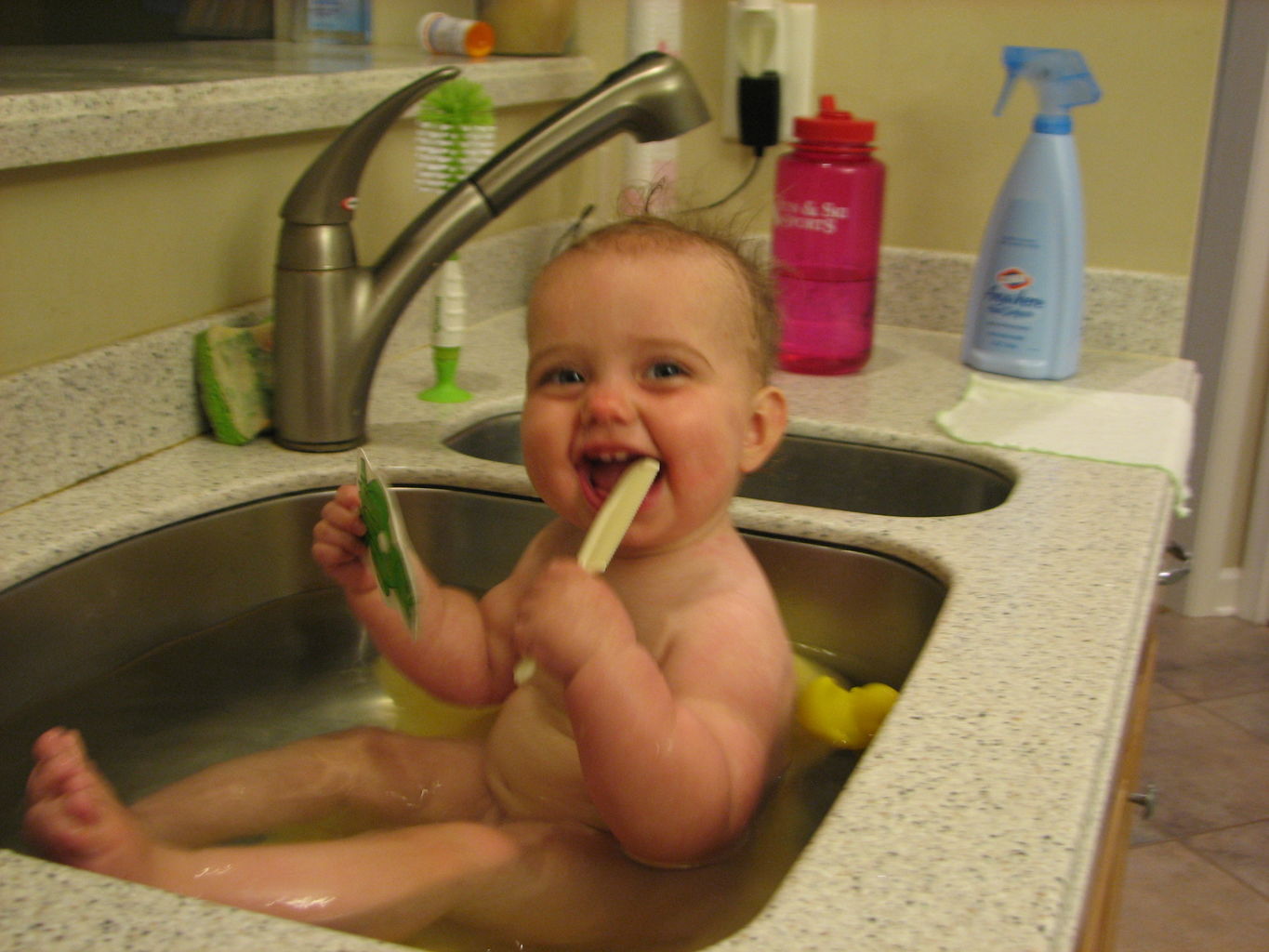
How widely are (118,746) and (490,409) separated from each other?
0.49 metres

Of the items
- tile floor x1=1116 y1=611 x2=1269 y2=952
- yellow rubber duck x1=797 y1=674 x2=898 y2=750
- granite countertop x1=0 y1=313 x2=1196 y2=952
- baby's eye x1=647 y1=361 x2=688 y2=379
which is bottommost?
tile floor x1=1116 y1=611 x2=1269 y2=952

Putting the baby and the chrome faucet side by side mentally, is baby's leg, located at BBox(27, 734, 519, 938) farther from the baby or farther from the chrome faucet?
the chrome faucet

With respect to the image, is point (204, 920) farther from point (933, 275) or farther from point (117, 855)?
point (933, 275)

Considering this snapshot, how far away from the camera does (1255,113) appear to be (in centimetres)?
231

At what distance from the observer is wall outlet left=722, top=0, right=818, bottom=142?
4.95ft

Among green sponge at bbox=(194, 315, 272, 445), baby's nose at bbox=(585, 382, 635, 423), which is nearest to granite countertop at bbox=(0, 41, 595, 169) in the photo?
green sponge at bbox=(194, 315, 272, 445)

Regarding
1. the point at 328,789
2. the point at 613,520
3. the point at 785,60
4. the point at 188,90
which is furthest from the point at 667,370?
the point at 785,60

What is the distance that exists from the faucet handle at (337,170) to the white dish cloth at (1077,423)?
1.84ft

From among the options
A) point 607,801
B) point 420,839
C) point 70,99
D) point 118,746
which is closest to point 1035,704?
point 607,801

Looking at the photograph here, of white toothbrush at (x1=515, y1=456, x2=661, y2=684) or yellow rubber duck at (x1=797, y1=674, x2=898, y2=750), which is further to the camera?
yellow rubber duck at (x1=797, y1=674, x2=898, y2=750)

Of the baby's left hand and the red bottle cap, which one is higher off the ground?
the red bottle cap

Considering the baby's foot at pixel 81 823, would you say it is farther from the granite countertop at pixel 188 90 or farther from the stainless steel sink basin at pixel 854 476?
the stainless steel sink basin at pixel 854 476

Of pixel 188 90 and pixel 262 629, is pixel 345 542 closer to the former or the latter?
pixel 262 629

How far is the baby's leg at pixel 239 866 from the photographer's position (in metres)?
0.62
